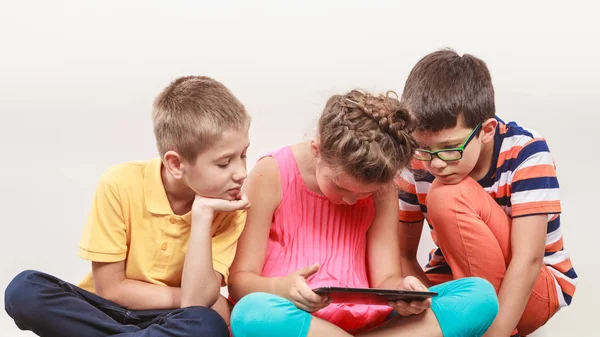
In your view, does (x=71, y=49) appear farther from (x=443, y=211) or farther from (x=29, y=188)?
(x=443, y=211)

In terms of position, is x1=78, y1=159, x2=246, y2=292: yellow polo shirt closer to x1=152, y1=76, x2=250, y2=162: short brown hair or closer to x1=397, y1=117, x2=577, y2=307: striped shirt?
x1=152, y1=76, x2=250, y2=162: short brown hair

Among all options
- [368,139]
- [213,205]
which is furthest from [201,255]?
[368,139]

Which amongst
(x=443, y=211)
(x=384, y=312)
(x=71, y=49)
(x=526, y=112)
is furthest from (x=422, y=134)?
(x=71, y=49)

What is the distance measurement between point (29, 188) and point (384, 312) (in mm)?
1190

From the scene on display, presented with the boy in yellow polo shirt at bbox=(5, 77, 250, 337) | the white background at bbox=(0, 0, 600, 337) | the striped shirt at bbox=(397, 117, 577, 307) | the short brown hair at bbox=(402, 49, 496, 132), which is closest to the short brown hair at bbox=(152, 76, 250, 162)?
the boy in yellow polo shirt at bbox=(5, 77, 250, 337)

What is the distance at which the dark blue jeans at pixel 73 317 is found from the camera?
2.02 meters

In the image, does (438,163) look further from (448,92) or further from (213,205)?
(213,205)

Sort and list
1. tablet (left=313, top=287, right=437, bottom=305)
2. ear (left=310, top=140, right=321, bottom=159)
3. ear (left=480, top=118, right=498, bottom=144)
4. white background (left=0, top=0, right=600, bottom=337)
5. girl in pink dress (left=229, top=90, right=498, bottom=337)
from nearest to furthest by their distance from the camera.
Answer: tablet (left=313, top=287, right=437, bottom=305)
girl in pink dress (left=229, top=90, right=498, bottom=337)
ear (left=310, top=140, right=321, bottom=159)
ear (left=480, top=118, right=498, bottom=144)
white background (left=0, top=0, right=600, bottom=337)

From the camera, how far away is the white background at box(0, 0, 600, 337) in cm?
291

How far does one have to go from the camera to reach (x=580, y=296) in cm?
278

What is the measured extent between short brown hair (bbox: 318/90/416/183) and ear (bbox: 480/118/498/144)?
217 millimetres

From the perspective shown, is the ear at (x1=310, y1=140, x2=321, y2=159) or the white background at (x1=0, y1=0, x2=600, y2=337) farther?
the white background at (x1=0, y1=0, x2=600, y2=337)

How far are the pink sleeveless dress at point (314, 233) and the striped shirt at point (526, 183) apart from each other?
225 millimetres

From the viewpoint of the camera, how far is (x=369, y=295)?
75.4 inches
